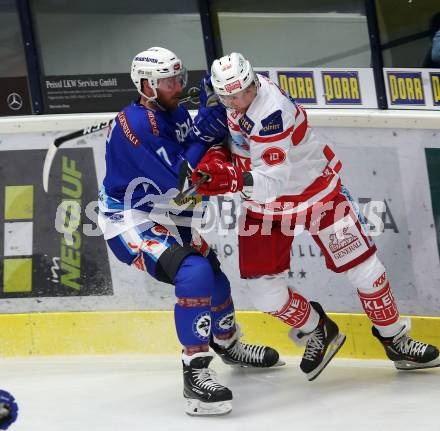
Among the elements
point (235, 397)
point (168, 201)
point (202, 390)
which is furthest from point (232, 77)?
point (235, 397)

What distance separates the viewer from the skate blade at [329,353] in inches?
177

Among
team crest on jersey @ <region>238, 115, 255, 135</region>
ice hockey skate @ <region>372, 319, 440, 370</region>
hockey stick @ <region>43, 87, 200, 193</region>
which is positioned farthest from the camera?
hockey stick @ <region>43, 87, 200, 193</region>

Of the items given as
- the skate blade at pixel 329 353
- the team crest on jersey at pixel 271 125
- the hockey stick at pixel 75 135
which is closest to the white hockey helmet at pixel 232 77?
the team crest on jersey at pixel 271 125

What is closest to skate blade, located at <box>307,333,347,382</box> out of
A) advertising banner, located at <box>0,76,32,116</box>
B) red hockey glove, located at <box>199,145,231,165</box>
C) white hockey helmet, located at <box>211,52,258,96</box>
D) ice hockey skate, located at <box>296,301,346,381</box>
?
ice hockey skate, located at <box>296,301,346,381</box>

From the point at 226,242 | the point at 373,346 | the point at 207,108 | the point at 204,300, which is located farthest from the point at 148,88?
the point at 373,346

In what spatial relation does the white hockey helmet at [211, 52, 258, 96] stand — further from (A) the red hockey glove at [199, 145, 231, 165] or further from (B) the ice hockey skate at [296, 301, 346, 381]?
(B) the ice hockey skate at [296, 301, 346, 381]

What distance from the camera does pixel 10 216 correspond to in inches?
217

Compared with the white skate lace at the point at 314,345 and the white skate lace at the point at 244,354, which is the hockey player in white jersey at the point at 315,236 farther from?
the white skate lace at the point at 244,354

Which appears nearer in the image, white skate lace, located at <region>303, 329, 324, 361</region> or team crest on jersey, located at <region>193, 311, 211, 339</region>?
team crest on jersey, located at <region>193, 311, 211, 339</region>

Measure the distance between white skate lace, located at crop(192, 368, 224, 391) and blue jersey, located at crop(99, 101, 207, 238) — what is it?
674 millimetres

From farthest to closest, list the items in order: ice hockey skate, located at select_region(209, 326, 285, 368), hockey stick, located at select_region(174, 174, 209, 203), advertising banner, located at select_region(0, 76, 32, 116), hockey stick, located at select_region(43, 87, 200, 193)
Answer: advertising banner, located at select_region(0, 76, 32, 116) → ice hockey skate, located at select_region(209, 326, 285, 368) → hockey stick, located at select_region(43, 87, 200, 193) → hockey stick, located at select_region(174, 174, 209, 203)

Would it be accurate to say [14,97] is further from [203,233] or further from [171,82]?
[171,82]

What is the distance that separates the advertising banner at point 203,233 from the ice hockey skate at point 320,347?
0.39 metres

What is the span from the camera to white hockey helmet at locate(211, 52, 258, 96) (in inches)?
160
